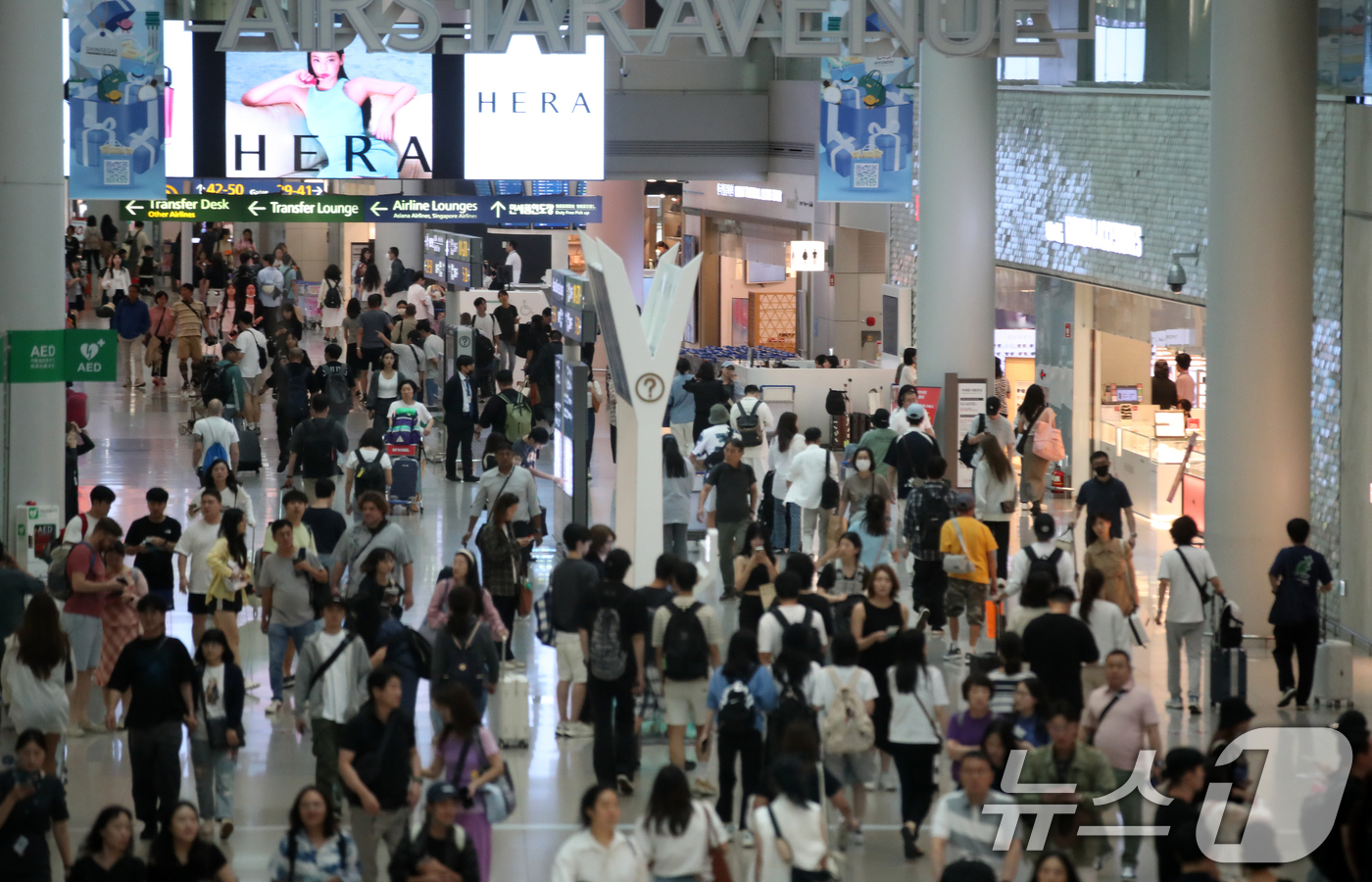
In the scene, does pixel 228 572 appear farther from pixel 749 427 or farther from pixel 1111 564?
pixel 749 427

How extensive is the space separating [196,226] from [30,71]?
3652cm

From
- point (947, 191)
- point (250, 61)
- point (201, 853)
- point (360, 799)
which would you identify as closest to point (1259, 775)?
point (360, 799)

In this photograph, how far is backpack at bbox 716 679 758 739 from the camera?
871 centimetres

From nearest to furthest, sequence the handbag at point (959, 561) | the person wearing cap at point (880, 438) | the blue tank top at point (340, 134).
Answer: the handbag at point (959, 561)
the person wearing cap at point (880, 438)
the blue tank top at point (340, 134)

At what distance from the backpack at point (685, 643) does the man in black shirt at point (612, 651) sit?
0.72 feet

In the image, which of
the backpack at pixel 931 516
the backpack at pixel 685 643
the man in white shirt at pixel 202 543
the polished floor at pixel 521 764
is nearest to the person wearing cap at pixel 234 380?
the polished floor at pixel 521 764

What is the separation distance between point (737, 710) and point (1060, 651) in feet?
6.32

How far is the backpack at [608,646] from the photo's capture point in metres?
9.74

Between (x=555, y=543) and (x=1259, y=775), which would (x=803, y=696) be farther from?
(x=555, y=543)

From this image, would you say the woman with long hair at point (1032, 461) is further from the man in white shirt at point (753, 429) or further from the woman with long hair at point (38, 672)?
→ the woman with long hair at point (38, 672)

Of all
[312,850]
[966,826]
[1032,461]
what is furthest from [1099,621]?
[1032,461]

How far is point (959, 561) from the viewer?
12.5m

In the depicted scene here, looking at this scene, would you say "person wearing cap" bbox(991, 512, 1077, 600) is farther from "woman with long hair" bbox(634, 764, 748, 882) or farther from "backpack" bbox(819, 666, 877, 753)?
"woman with long hair" bbox(634, 764, 748, 882)

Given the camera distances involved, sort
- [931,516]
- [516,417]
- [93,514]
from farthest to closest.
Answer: [516,417], [931,516], [93,514]
